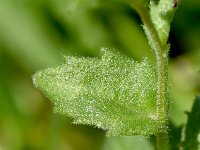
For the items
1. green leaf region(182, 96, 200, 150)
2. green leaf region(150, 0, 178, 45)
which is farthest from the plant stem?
green leaf region(182, 96, 200, 150)

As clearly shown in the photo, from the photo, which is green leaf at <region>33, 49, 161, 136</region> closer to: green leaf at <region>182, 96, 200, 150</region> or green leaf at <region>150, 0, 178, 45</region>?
green leaf at <region>150, 0, 178, 45</region>

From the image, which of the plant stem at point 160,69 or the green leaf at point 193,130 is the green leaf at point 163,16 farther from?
the green leaf at point 193,130

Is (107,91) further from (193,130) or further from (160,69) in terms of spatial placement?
(193,130)

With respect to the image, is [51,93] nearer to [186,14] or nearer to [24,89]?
[24,89]

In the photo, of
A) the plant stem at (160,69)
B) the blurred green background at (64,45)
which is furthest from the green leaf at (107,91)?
the blurred green background at (64,45)

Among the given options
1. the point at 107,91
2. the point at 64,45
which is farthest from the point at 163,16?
the point at 64,45
